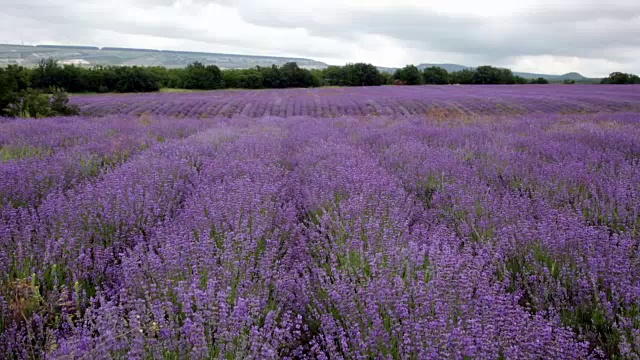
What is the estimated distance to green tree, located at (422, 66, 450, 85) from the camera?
3617cm

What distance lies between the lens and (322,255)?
8.62ft

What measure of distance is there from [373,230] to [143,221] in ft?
4.90

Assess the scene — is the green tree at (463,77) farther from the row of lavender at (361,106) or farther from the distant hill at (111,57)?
the distant hill at (111,57)

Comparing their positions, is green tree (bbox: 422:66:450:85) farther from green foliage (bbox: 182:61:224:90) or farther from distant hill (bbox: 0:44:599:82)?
distant hill (bbox: 0:44:599:82)

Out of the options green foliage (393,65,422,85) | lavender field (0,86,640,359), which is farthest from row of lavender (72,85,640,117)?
green foliage (393,65,422,85)

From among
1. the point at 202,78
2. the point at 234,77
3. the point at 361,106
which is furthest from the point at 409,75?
the point at 361,106

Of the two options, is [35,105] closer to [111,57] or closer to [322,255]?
[322,255]

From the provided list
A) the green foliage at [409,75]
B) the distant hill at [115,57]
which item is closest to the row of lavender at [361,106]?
the green foliage at [409,75]

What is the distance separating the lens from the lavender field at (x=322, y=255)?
165cm

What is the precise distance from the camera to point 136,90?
85.3ft

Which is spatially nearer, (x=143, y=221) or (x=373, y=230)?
(x=373, y=230)

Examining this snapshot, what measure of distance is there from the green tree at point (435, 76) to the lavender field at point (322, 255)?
3158 centimetres

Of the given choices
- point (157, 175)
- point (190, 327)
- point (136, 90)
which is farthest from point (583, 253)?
point (136, 90)

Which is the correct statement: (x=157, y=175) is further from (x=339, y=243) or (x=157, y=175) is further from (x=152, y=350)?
(x=152, y=350)
